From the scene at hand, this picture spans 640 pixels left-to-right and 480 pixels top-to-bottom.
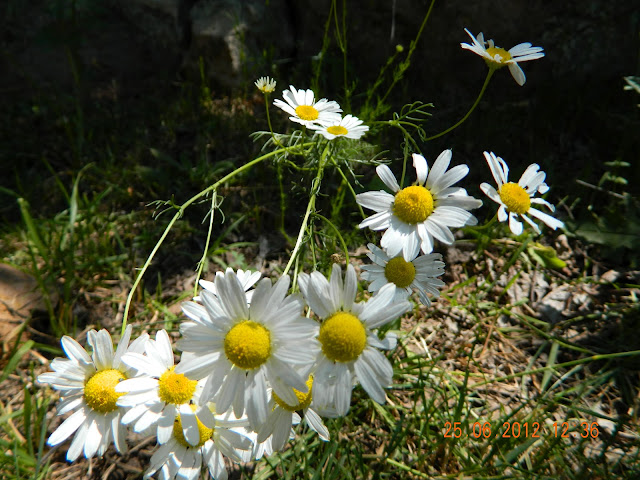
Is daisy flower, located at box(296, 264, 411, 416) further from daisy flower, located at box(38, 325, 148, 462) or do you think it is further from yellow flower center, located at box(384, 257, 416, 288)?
daisy flower, located at box(38, 325, 148, 462)

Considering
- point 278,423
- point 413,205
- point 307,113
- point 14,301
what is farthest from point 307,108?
point 14,301

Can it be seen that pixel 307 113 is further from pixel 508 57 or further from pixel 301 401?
pixel 301 401

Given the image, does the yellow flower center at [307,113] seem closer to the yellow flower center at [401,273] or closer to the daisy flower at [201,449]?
the yellow flower center at [401,273]

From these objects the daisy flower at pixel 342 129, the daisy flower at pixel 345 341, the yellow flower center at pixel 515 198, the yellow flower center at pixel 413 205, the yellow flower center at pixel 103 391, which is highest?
the daisy flower at pixel 342 129

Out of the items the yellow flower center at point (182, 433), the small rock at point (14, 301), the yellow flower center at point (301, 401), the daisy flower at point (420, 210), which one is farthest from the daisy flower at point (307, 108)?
the small rock at point (14, 301)

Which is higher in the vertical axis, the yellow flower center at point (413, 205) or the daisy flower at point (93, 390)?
the yellow flower center at point (413, 205)

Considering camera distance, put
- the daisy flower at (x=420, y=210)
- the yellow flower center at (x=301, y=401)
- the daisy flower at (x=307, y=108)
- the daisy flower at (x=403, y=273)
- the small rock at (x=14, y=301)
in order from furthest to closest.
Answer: the small rock at (x=14, y=301), the daisy flower at (x=307, y=108), the daisy flower at (x=403, y=273), the daisy flower at (x=420, y=210), the yellow flower center at (x=301, y=401)

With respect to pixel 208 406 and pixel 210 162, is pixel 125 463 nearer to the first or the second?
pixel 208 406
